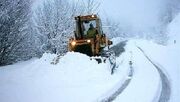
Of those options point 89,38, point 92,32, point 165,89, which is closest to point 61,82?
point 165,89

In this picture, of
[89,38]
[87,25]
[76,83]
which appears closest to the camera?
[76,83]

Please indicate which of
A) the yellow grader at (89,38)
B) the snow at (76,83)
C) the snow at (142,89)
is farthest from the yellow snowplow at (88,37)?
the snow at (142,89)

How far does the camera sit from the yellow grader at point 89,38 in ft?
79.0

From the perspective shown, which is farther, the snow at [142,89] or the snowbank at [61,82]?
the snowbank at [61,82]

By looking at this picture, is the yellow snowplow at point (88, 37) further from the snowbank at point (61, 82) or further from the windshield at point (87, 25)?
the snowbank at point (61, 82)

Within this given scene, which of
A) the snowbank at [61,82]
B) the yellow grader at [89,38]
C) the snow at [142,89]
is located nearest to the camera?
the snow at [142,89]

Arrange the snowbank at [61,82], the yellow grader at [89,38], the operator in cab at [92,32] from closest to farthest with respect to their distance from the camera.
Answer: the snowbank at [61,82] < the yellow grader at [89,38] < the operator in cab at [92,32]

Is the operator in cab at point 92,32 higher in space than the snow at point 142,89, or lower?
higher

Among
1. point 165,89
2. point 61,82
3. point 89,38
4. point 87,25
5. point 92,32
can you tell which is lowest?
point 165,89

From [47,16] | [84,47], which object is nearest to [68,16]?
[47,16]

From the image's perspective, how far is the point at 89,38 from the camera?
24.7m

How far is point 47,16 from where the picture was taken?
44.1 metres

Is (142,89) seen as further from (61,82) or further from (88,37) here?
(88,37)

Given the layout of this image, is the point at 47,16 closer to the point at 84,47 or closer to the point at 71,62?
the point at 84,47
